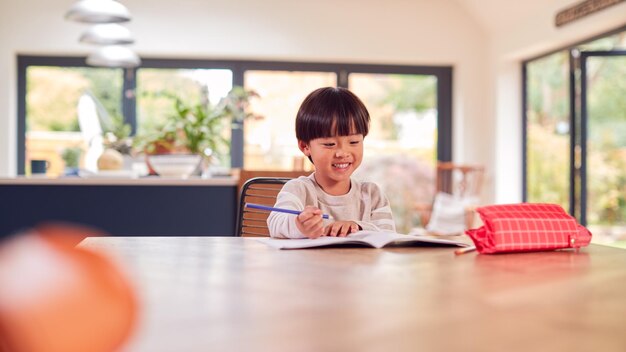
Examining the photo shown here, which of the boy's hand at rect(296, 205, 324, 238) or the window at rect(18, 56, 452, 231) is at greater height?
the window at rect(18, 56, 452, 231)

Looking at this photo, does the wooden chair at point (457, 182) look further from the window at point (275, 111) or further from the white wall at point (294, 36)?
the window at point (275, 111)

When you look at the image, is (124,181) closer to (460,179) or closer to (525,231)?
(525,231)

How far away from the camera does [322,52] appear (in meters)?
6.92

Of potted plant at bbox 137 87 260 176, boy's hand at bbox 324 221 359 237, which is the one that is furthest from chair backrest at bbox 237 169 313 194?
boy's hand at bbox 324 221 359 237

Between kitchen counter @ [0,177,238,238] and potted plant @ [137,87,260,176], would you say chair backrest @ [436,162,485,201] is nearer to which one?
potted plant @ [137,87,260,176]

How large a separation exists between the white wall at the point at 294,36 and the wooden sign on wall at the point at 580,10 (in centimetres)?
150

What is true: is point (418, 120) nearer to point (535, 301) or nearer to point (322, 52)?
point (322, 52)

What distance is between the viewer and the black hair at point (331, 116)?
A: 5.72 feet

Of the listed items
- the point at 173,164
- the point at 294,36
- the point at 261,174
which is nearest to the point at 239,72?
the point at 294,36

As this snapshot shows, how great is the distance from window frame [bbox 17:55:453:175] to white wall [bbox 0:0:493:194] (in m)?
0.10

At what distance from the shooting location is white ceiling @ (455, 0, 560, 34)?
5977 mm

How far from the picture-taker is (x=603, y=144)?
575cm

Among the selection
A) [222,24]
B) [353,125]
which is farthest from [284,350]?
[222,24]

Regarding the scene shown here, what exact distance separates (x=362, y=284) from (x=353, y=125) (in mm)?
905
